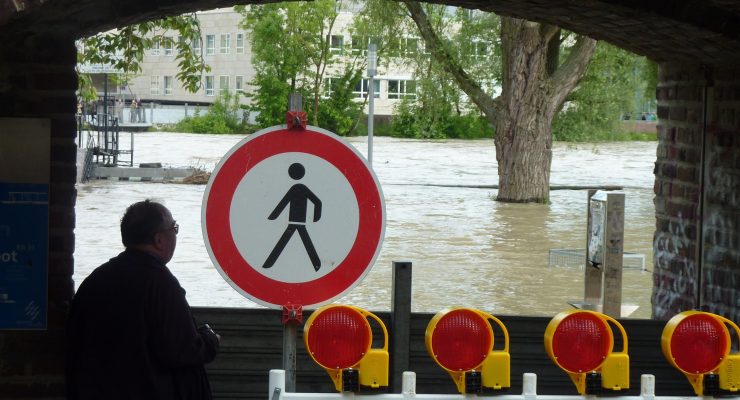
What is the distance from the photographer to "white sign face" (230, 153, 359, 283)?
3789mm

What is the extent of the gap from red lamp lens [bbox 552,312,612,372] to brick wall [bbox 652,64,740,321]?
7.86 ft

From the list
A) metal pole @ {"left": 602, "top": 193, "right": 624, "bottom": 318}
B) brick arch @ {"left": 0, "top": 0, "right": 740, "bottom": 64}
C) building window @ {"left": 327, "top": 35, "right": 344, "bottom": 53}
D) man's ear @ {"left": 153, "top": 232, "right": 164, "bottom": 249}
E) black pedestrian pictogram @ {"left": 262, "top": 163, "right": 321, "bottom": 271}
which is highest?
building window @ {"left": 327, "top": 35, "right": 344, "bottom": 53}

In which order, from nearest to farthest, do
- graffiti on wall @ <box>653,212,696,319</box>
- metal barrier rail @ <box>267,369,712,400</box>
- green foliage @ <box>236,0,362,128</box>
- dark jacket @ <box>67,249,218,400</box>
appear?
metal barrier rail @ <box>267,369,712,400</box>, dark jacket @ <box>67,249,218,400</box>, graffiti on wall @ <box>653,212,696,319</box>, green foliage @ <box>236,0,362,128</box>

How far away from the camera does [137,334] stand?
385 centimetres

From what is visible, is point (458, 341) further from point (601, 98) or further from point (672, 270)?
point (601, 98)

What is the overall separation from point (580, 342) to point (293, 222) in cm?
97

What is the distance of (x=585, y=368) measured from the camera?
11.4 ft

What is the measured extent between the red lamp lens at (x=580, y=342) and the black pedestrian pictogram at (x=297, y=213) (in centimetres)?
81

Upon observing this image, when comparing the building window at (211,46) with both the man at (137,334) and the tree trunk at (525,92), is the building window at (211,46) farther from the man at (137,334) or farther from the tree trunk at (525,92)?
the man at (137,334)

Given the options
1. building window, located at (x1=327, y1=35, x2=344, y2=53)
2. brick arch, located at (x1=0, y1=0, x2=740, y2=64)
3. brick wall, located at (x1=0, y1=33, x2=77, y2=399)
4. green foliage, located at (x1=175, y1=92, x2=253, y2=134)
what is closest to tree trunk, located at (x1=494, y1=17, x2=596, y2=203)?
brick arch, located at (x1=0, y1=0, x2=740, y2=64)

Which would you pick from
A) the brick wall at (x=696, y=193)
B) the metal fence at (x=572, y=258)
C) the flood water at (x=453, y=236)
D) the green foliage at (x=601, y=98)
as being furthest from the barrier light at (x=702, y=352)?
the green foliage at (x=601, y=98)

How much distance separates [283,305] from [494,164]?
131ft

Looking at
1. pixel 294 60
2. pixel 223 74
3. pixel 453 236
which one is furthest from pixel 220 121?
pixel 453 236

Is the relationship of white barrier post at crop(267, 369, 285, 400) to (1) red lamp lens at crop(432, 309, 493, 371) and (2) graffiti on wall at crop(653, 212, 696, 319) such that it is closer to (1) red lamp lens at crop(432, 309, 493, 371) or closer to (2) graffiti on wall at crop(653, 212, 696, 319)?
(1) red lamp lens at crop(432, 309, 493, 371)
